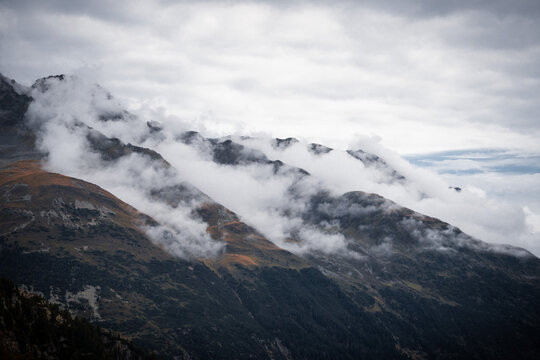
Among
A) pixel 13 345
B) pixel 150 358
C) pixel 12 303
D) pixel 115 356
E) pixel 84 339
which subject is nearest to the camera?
pixel 13 345

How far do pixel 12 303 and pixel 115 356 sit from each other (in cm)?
5491

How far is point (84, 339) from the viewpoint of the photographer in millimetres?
146750

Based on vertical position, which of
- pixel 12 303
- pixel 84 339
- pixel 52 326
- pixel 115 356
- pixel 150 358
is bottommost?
pixel 150 358

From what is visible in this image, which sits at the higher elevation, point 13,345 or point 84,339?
point 13,345

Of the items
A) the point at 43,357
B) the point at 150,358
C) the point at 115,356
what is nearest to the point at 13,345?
the point at 43,357

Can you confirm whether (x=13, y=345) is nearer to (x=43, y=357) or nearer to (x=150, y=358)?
(x=43, y=357)

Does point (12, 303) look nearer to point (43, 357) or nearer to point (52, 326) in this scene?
point (52, 326)

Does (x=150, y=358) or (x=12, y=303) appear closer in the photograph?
(x=12, y=303)

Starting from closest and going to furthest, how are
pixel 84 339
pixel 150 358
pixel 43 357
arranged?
1. pixel 43 357
2. pixel 84 339
3. pixel 150 358

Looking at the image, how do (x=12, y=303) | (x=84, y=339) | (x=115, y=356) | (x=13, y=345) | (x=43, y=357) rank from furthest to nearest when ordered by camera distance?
(x=115, y=356)
(x=84, y=339)
(x=12, y=303)
(x=43, y=357)
(x=13, y=345)

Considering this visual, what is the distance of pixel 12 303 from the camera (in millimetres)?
136375

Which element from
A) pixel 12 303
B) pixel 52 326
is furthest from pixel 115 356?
pixel 12 303

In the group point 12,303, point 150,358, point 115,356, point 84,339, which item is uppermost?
point 12,303

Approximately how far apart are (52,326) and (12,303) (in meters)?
18.3
